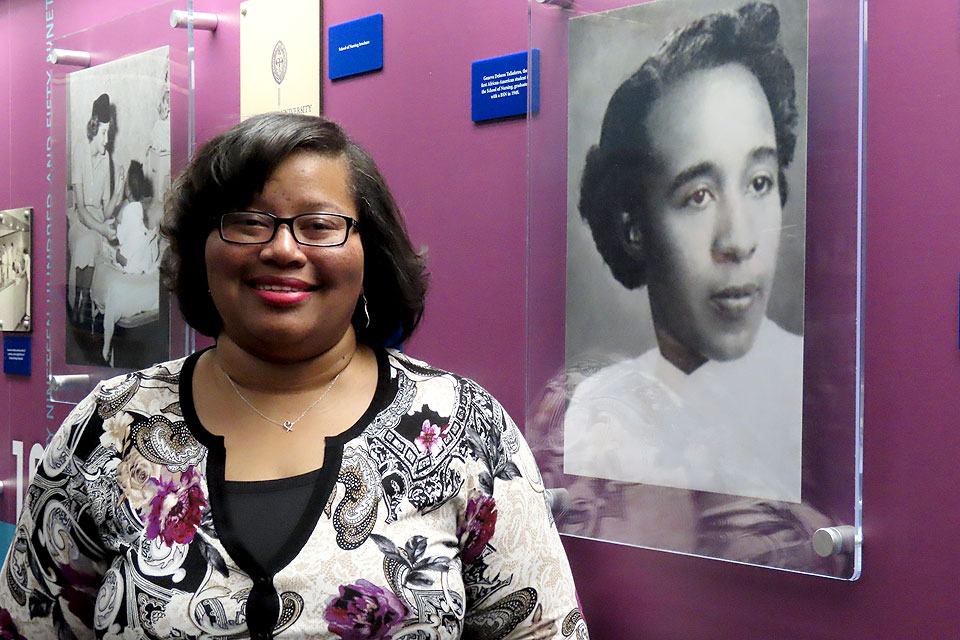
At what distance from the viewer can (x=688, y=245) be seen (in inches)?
85.4

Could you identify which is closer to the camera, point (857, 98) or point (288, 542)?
point (288, 542)

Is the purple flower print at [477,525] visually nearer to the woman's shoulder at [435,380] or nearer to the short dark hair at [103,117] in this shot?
the woman's shoulder at [435,380]

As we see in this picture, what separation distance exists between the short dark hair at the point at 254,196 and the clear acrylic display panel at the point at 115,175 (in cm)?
141

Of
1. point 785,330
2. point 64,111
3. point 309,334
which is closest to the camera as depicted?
point 309,334

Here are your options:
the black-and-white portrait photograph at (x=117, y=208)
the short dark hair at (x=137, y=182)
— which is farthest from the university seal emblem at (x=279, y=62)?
the short dark hair at (x=137, y=182)

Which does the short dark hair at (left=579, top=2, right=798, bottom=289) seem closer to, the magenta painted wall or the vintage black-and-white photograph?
the vintage black-and-white photograph

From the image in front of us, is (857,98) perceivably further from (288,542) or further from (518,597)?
(288,542)

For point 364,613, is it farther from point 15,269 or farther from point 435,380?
point 15,269

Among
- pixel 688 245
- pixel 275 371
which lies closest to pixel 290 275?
pixel 275 371

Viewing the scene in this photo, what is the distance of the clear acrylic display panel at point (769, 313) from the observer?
195cm

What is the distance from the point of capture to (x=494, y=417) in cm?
186

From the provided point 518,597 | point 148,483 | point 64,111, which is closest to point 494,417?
point 518,597

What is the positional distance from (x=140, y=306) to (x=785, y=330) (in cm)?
212

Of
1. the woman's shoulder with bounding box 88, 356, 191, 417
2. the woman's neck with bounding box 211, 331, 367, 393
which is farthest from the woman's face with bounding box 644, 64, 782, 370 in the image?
the woman's shoulder with bounding box 88, 356, 191, 417
